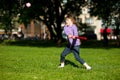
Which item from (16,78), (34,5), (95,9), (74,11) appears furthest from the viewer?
(74,11)

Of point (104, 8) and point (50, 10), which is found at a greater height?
point (104, 8)

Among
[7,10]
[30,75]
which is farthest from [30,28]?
[30,75]

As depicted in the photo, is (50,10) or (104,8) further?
(50,10)

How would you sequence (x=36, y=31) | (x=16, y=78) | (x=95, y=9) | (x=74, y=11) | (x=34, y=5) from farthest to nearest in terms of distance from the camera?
(x=36, y=31) < (x=74, y=11) < (x=95, y=9) < (x=34, y=5) < (x=16, y=78)

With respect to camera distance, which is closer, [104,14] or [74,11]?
[104,14]

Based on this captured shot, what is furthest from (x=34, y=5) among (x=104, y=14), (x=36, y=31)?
(x=36, y=31)

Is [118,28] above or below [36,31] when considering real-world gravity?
above

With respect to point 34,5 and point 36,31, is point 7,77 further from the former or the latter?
point 36,31

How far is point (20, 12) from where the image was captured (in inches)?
1462

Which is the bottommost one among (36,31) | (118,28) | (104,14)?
(36,31)

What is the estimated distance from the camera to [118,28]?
46.2 m

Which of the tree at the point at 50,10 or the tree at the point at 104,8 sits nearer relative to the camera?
the tree at the point at 104,8

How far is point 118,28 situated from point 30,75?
117 ft

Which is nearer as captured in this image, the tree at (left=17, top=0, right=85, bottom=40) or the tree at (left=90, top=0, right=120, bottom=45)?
the tree at (left=90, top=0, right=120, bottom=45)
